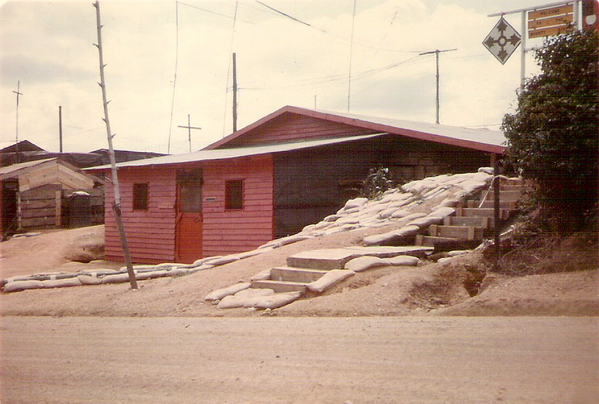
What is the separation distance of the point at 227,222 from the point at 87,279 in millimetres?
5222

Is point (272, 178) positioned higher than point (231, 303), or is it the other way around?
point (272, 178)

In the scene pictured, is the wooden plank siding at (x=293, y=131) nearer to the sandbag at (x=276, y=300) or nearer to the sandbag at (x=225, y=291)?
the sandbag at (x=225, y=291)

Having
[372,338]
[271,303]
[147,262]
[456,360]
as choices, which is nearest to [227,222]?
[147,262]

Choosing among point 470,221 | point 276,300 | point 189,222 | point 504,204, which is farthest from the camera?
point 189,222

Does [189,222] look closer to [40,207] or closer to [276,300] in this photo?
[276,300]

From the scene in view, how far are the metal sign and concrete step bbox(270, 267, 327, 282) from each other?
6558 millimetres

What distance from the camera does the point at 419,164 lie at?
57.4 feet

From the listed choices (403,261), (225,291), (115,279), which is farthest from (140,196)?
(403,261)

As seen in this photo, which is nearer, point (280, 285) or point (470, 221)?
point (280, 285)

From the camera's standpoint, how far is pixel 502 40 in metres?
13.3

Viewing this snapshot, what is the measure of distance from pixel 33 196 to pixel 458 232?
21.4 metres

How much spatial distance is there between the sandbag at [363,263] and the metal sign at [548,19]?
579cm

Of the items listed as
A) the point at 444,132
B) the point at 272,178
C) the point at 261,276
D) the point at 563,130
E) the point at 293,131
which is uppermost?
the point at 293,131

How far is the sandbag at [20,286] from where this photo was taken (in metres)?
12.3
